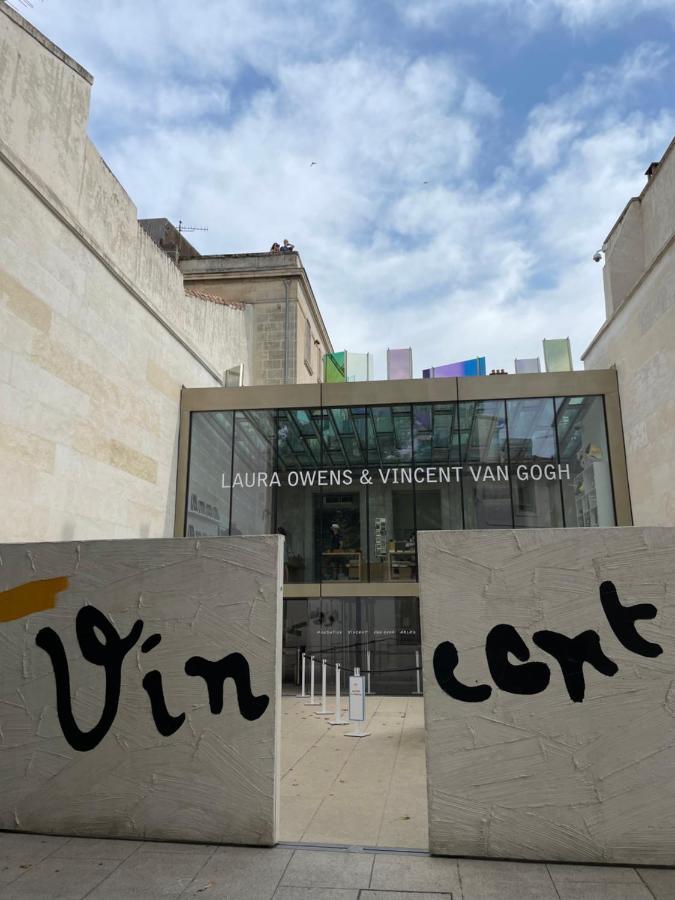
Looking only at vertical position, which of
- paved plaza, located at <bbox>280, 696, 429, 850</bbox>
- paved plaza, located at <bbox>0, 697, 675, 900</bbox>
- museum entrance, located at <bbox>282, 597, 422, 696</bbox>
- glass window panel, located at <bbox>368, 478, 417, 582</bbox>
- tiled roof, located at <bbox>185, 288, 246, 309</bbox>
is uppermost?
tiled roof, located at <bbox>185, 288, 246, 309</bbox>

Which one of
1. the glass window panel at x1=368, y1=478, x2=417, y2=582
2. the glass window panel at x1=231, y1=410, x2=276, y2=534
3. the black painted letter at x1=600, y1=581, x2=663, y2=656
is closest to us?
the black painted letter at x1=600, y1=581, x2=663, y2=656

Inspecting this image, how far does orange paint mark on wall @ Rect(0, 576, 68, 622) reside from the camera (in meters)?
5.77

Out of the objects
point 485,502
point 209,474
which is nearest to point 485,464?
point 485,502

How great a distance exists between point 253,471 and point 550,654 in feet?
44.9

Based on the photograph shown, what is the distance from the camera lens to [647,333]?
14828 mm

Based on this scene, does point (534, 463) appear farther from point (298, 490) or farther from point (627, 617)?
point (627, 617)

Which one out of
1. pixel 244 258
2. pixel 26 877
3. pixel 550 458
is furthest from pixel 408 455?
pixel 26 877

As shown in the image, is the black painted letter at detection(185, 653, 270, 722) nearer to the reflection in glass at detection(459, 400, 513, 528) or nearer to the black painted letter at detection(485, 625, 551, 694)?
the black painted letter at detection(485, 625, 551, 694)

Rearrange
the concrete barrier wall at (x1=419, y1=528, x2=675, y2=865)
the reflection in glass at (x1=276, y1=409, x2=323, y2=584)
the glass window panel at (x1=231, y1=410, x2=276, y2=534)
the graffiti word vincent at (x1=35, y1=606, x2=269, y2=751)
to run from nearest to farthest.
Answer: the concrete barrier wall at (x1=419, y1=528, x2=675, y2=865) < the graffiti word vincent at (x1=35, y1=606, x2=269, y2=751) < the reflection in glass at (x1=276, y1=409, x2=323, y2=584) < the glass window panel at (x1=231, y1=410, x2=276, y2=534)

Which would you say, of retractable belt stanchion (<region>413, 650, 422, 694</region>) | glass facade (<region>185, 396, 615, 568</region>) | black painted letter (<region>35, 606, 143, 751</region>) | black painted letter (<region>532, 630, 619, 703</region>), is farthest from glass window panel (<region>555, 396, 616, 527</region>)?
black painted letter (<region>35, 606, 143, 751</region>)

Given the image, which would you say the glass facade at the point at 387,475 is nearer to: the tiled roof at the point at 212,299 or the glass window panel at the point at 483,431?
the glass window panel at the point at 483,431

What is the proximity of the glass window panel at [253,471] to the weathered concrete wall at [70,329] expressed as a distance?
71.3 inches

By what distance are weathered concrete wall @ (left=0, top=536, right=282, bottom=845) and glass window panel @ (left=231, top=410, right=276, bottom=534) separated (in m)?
11.8

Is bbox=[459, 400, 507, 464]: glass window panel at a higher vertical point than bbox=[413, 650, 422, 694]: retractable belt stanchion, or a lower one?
higher
